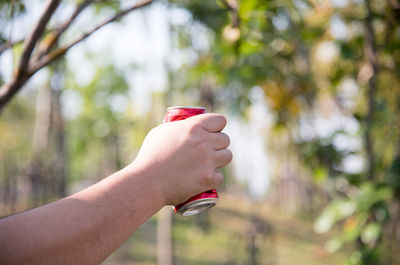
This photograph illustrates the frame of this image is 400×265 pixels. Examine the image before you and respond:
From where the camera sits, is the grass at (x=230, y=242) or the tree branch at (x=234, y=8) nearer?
the tree branch at (x=234, y=8)

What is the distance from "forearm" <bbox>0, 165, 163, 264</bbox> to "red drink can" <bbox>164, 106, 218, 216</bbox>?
103 millimetres

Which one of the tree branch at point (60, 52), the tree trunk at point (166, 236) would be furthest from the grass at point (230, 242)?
the tree branch at point (60, 52)

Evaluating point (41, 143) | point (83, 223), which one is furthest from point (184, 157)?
point (41, 143)

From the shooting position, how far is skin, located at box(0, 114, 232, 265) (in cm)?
78

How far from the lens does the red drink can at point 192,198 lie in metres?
1.04

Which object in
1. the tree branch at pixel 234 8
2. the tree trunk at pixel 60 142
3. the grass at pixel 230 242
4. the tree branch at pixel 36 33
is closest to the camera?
the tree branch at pixel 36 33

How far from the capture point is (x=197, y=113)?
1.15m

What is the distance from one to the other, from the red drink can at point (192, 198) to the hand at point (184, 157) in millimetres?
30

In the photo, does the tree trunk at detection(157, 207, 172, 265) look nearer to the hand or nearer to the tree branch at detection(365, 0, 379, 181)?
the tree branch at detection(365, 0, 379, 181)

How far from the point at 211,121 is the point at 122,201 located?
0.35 metres

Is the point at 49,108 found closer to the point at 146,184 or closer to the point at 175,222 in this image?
the point at 175,222

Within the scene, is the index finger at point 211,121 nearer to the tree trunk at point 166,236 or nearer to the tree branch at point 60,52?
the tree branch at point 60,52

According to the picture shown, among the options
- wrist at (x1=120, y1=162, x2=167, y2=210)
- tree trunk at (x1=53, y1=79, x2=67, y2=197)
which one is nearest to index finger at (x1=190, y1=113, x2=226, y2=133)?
wrist at (x1=120, y1=162, x2=167, y2=210)

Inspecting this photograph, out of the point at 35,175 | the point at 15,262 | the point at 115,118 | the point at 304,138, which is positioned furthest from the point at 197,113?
the point at 115,118
